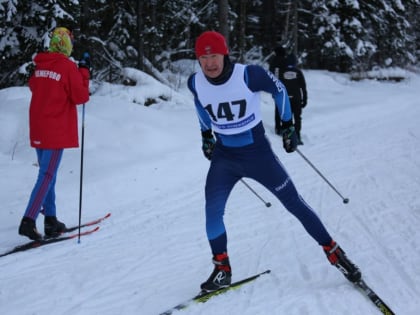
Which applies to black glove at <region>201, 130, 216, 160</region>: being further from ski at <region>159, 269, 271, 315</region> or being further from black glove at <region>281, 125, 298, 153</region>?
ski at <region>159, 269, 271, 315</region>

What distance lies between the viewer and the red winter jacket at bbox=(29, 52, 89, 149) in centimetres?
477

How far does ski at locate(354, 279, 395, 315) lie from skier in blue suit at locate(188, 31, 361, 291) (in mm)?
63

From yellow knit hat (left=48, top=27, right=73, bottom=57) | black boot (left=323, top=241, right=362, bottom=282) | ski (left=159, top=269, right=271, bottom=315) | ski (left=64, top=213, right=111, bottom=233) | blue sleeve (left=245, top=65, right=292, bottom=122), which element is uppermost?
yellow knit hat (left=48, top=27, right=73, bottom=57)

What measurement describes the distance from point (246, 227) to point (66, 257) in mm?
1981

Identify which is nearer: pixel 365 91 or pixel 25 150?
pixel 25 150

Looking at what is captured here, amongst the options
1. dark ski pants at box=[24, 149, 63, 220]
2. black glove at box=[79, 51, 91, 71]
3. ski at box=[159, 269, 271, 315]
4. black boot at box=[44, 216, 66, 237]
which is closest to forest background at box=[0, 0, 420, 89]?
black glove at box=[79, 51, 91, 71]

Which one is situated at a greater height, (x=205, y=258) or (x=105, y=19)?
(x=105, y=19)

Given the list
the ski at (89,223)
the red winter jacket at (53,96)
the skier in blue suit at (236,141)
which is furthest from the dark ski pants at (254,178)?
the ski at (89,223)

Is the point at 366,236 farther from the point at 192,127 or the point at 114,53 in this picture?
the point at 114,53

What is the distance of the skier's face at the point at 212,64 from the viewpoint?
11.5 ft

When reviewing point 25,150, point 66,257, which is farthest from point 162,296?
point 25,150

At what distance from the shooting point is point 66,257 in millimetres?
4562

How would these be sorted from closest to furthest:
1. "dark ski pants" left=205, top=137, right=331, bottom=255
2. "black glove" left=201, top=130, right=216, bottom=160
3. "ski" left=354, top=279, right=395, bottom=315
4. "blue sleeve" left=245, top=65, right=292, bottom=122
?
1. "ski" left=354, top=279, right=395, bottom=315
2. "blue sleeve" left=245, top=65, right=292, bottom=122
3. "dark ski pants" left=205, top=137, right=331, bottom=255
4. "black glove" left=201, top=130, right=216, bottom=160

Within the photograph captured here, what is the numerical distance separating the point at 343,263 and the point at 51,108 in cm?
329
